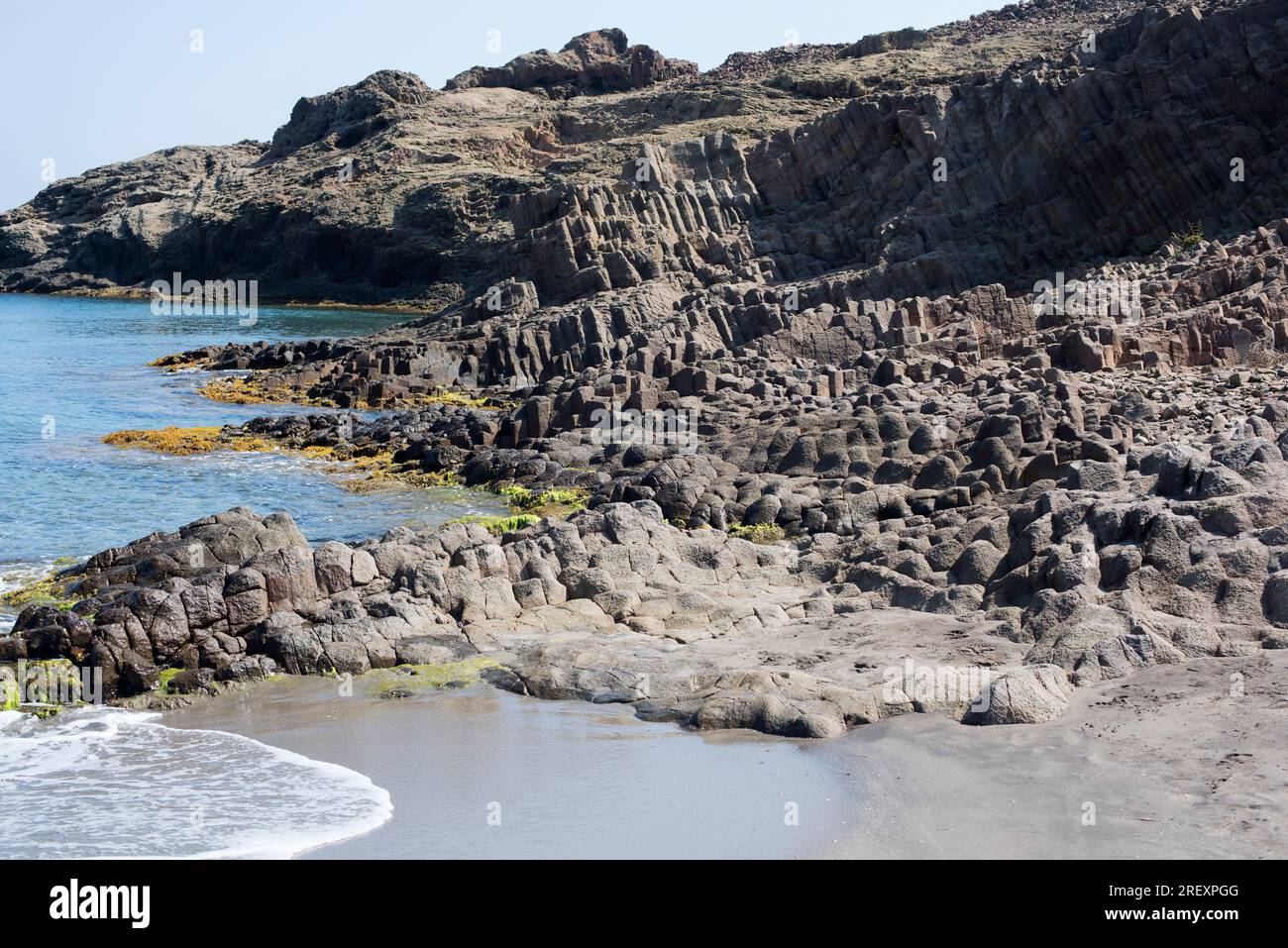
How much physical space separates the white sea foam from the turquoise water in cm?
741

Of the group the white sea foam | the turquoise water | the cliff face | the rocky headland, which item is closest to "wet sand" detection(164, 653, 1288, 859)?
the white sea foam

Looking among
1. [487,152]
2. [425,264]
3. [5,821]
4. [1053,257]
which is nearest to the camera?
[5,821]

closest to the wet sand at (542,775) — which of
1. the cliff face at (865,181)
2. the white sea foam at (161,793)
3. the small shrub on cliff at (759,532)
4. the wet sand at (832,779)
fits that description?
the wet sand at (832,779)

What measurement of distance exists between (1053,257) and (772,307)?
10944 mm

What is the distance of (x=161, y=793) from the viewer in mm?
10383

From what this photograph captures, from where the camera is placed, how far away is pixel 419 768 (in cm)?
1076

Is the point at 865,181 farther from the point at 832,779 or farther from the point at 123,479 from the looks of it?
the point at 832,779

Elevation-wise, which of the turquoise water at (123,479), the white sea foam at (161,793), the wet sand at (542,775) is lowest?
the white sea foam at (161,793)

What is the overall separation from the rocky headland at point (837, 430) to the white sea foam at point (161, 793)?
49.5 inches

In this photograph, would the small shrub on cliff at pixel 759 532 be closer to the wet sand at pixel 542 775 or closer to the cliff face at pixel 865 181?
the wet sand at pixel 542 775

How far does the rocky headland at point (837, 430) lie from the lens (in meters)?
12.9

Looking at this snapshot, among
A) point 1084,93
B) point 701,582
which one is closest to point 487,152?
point 1084,93

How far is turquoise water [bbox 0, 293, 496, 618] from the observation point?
21.9m

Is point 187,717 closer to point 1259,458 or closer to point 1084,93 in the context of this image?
point 1259,458
